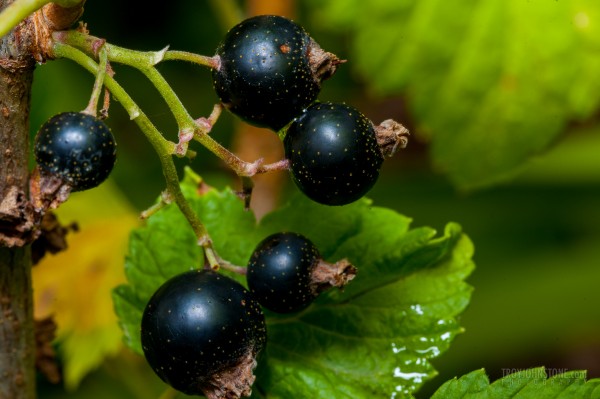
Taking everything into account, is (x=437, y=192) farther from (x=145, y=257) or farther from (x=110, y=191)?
(x=145, y=257)

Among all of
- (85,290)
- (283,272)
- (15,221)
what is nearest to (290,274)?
(283,272)

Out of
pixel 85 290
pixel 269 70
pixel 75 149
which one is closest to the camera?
pixel 75 149

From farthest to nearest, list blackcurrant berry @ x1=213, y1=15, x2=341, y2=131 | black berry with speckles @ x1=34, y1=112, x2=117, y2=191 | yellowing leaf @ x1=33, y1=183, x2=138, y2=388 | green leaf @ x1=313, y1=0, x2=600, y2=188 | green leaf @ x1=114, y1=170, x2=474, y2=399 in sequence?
yellowing leaf @ x1=33, y1=183, x2=138, y2=388
green leaf @ x1=313, y1=0, x2=600, y2=188
green leaf @ x1=114, y1=170, x2=474, y2=399
blackcurrant berry @ x1=213, y1=15, x2=341, y2=131
black berry with speckles @ x1=34, y1=112, x2=117, y2=191

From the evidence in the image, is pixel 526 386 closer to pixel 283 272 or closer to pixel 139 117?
pixel 283 272

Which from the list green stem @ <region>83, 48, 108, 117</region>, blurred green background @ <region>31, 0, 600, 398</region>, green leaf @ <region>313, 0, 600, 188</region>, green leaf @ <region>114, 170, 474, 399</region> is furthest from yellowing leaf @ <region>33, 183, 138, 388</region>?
green stem @ <region>83, 48, 108, 117</region>

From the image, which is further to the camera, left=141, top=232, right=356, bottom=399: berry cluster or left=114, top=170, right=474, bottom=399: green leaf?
left=114, top=170, right=474, bottom=399: green leaf

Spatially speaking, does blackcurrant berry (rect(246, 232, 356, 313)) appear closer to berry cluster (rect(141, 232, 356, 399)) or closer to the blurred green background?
berry cluster (rect(141, 232, 356, 399))
